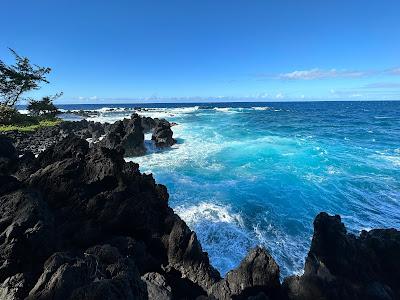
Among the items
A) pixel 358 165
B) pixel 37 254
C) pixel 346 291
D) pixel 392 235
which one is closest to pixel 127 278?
pixel 37 254

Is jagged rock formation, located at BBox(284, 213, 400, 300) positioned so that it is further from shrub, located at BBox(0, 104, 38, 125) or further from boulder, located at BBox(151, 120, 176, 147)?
shrub, located at BBox(0, 104, 38, 125)

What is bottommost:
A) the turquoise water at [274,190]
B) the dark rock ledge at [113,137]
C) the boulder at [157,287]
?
the turquoise water at [274,190]

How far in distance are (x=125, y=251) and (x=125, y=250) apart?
0.04 m

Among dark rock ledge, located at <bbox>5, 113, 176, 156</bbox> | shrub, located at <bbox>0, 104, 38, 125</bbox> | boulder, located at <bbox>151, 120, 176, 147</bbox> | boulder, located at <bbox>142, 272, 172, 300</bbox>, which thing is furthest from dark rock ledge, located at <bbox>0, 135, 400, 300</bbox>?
shrub, located at <bbox>0, 104, 38, 125</bbox>

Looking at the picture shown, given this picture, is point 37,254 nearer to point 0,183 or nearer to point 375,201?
point 0,183

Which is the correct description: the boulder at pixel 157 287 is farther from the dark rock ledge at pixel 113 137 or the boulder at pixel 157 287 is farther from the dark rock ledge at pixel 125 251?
the dark rock ledge at pixel 113 137

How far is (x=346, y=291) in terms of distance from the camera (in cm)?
1102

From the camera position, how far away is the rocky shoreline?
7.60m

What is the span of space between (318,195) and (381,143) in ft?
99.8

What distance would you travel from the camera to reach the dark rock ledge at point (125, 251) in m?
7.59

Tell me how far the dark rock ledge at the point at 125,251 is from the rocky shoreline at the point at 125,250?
38mm

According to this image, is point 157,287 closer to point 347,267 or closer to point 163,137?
point 347,267

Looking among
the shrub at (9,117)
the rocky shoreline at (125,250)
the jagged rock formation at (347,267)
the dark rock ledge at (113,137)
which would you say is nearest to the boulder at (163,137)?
the dark rock ledge at (113,137)

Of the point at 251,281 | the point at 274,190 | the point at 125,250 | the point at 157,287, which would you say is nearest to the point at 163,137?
the point at 274,190
